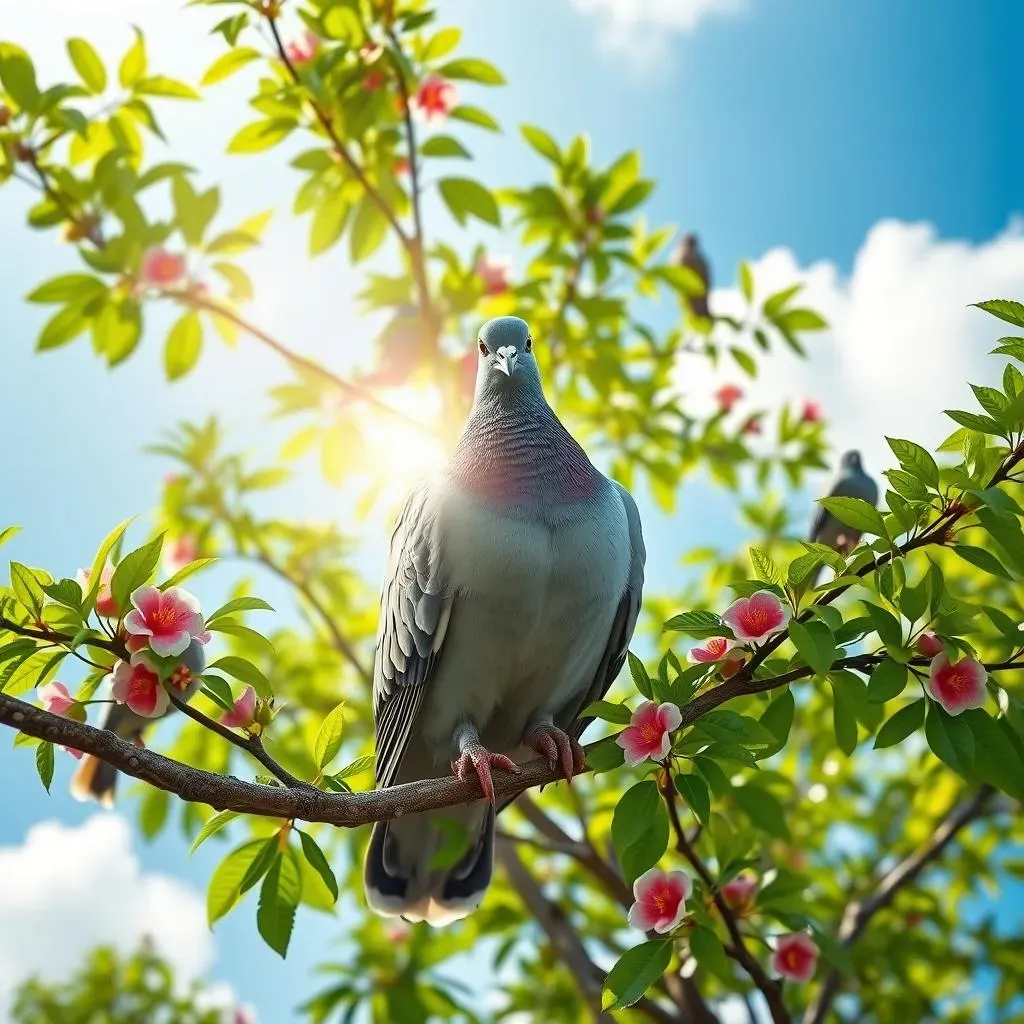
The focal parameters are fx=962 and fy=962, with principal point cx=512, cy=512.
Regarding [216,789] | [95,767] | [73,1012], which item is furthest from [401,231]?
[73,1012]

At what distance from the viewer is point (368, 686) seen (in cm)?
475

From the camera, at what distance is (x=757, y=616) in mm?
1822

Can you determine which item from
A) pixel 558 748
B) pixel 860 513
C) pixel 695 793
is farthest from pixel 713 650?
pixel 558 748

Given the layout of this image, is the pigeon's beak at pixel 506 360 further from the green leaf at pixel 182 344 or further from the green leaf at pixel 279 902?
the green leaf at pixel 182 344

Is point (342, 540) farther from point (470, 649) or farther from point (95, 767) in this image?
point (470, 649)

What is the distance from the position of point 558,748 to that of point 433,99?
2.51m

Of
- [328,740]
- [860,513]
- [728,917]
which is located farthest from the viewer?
[728,917]

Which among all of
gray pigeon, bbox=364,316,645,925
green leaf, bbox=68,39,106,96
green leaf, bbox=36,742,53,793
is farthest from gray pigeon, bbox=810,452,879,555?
green leaf, bbox=68,39,106,96

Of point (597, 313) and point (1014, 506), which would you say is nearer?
point (1014, 506)

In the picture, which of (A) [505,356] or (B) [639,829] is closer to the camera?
(B) [639,829]

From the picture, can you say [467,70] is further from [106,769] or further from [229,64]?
[106,769]

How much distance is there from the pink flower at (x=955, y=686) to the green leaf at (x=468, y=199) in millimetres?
2323

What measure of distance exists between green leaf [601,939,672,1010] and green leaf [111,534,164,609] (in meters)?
1.20

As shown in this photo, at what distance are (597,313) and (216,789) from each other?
9.27ft
